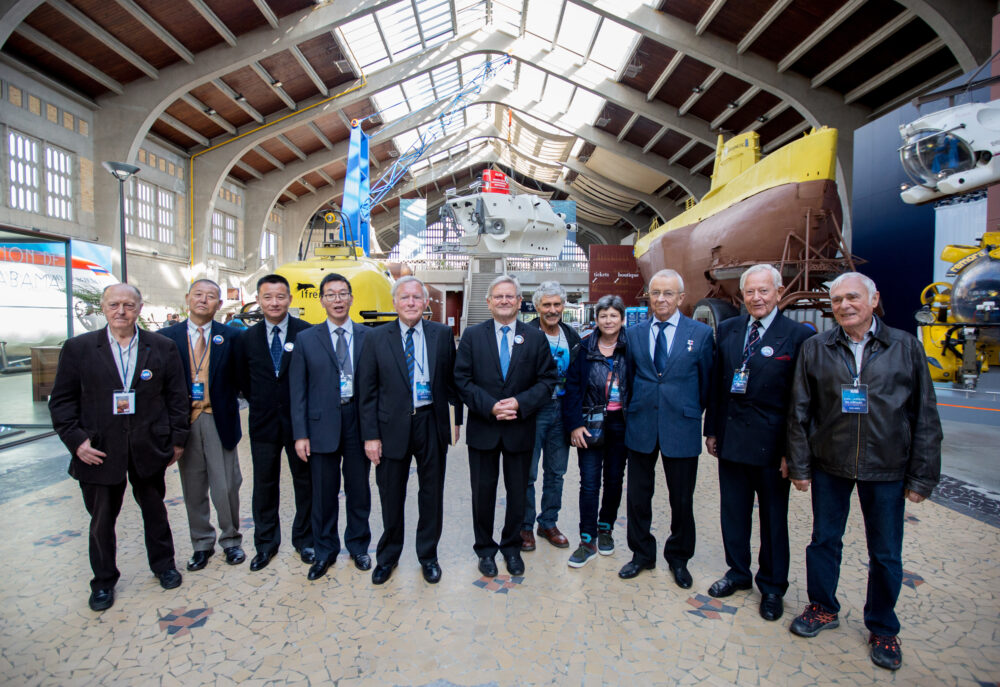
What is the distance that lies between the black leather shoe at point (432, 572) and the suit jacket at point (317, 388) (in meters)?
0.83

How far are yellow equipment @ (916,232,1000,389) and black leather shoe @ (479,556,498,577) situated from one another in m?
6.94

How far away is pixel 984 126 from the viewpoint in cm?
473

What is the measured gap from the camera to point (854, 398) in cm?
216

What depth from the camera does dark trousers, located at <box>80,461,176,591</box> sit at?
8.13ft

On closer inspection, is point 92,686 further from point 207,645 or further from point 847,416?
point 847,416

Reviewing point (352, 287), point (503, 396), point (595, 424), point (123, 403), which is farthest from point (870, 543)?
point (352, 287)

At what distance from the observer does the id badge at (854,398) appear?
214 cm

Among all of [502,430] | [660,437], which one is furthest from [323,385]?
[660,437]

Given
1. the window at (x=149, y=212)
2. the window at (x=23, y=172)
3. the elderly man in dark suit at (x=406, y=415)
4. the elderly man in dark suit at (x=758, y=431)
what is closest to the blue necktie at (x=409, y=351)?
the elderly man in dark suit at (x=406, y=415)

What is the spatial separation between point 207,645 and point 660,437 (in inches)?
92.1

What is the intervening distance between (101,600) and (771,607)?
324cm

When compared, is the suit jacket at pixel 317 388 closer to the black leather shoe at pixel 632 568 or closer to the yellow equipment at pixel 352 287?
the black leather shoe at pixel 632 568

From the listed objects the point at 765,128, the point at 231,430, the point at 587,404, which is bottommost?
the point at 231,430

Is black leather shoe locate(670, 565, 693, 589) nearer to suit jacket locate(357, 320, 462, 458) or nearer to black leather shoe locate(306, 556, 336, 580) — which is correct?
suit jacket locate(357, 320, 462, 458)
